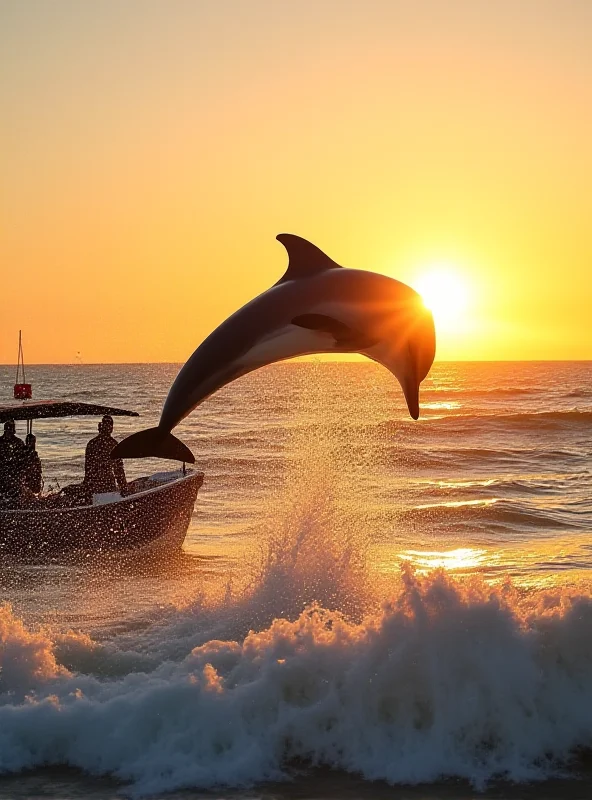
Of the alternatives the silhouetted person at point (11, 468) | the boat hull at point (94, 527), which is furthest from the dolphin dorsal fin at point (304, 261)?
the silhouetted person at point (11, 468)

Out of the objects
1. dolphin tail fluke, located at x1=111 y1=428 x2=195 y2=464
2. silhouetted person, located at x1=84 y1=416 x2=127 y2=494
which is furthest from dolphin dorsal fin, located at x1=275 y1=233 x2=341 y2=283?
silhouetted person, located at x1=84 y1=416 x2=127 y2=494

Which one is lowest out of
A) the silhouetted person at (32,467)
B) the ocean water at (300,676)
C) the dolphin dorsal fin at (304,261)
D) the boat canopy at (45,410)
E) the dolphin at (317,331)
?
the ocean water at (300,676)

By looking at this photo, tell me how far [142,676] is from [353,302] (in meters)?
4.28

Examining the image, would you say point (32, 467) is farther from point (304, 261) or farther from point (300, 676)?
point (304, 261)

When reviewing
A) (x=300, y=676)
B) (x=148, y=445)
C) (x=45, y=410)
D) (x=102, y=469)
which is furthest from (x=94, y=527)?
(x=148, y=445)

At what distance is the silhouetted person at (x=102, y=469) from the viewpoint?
16109 millimetres

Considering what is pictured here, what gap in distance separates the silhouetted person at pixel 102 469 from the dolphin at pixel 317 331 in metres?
8.48

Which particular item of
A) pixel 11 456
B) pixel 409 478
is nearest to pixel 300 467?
pixel 409 478

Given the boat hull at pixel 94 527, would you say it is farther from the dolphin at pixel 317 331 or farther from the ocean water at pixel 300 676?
the dolphin at pixel 317 331

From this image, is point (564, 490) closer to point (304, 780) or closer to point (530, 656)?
point (530, 656)

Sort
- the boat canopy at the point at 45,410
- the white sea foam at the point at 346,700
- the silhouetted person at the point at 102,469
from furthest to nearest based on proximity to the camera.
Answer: the silhouetted person at the point at 102,469
the boat canopy at the point at 45,410
the white sea foam at the point at 346,700

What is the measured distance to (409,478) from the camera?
3102 cm

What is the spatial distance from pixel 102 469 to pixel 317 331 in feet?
33.2

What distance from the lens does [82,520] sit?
647 inches
